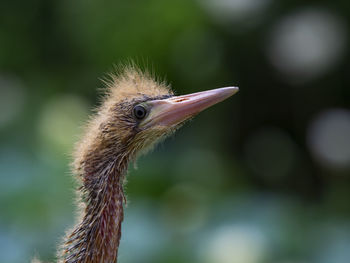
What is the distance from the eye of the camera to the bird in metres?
2.72

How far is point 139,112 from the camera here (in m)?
2.92

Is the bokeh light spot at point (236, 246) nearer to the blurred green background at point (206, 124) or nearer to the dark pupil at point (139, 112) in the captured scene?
the blurred green background at point (206, 124)

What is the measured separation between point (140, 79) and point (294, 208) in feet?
10.9

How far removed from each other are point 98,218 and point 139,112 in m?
0.50

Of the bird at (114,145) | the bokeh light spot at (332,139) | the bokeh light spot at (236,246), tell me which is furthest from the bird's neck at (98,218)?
the bokeh light spot at (332,139)

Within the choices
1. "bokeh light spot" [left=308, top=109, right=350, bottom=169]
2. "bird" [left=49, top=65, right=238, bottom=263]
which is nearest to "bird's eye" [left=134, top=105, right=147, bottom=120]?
"bird" [left=49, top=65, right=238, bottom=263]

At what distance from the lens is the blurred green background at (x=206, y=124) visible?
18.7ft

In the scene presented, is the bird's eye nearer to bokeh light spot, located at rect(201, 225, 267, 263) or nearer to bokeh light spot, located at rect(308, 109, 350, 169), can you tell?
bokeh light spot, located at rect(201, 225, 267, 263)

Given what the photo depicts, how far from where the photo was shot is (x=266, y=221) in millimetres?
5840

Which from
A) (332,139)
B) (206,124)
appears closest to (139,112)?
(206,124)

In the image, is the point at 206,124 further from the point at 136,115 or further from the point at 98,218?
the point at 98,218

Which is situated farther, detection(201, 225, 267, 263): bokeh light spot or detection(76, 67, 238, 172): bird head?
detection(201, 225, 267, 263): bokeh light spot

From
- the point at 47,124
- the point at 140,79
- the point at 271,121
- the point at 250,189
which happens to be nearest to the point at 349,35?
the point at 271,121

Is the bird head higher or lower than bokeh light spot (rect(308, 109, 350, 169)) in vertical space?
lower
